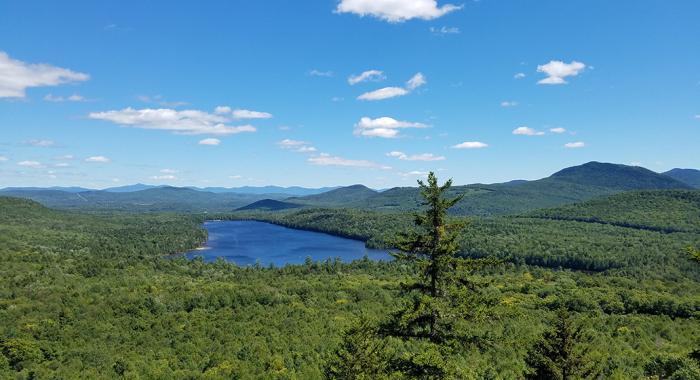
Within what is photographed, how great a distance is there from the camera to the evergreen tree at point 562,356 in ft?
84.3

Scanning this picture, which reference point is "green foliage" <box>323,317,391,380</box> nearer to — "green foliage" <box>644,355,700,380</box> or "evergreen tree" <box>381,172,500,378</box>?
"evergreen tree" <box>381,172,500,378</box>

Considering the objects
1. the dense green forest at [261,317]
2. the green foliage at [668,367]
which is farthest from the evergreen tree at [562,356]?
the green foliage at [668,367]

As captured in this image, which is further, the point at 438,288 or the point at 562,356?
the point at 562,356

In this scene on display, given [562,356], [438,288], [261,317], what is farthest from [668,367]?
[261,317]

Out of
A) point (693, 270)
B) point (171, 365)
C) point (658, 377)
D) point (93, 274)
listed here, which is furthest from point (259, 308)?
point (693, 270)

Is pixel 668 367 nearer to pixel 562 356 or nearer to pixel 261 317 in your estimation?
pixel 562 356

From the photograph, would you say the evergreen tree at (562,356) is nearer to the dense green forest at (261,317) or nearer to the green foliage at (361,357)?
the dense green forest at (261,317)

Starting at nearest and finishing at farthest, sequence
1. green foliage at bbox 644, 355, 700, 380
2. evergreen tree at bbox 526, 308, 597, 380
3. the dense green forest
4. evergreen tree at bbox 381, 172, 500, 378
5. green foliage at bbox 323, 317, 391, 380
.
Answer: evergreen tree at bbox 381, 172, 500, 378 < evergreen tree at bbox 526, 308, 597, 380 < green foliage at bbox 323, 317, 391, 380 < green foliage at bbox 644, 355, 700, 380 < the dense green forest

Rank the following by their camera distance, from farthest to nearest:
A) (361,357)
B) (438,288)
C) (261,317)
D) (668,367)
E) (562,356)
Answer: (261,317) < (668,367) < (361,357) < (562,356) < (438,288)

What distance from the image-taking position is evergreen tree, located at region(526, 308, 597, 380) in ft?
84.3

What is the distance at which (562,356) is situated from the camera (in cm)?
2602

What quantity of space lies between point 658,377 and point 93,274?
433 feet

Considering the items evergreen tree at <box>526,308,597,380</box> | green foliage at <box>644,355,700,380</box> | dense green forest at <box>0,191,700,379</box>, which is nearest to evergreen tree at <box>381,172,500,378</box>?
dense green forest at <box>0,191,700,379</box>

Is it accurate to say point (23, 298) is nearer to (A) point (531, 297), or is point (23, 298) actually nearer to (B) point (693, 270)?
(A) point (531, 297)
